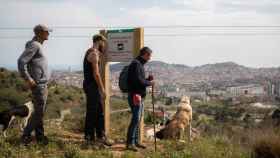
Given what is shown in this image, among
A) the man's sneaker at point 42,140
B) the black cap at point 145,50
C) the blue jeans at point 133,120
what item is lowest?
the man's sneaker at point 42,140

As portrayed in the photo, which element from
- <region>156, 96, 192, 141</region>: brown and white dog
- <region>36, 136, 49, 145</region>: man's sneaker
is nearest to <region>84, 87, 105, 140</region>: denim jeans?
<region>36, 136, 49, 145</region>: man's sneaker

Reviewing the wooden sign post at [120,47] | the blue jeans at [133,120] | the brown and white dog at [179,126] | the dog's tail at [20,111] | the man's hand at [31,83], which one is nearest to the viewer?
the man's hand at [31,83]

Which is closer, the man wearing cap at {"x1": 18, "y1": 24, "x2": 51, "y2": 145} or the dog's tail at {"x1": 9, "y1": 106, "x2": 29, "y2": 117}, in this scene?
the man wearing cap at {"x1": 18, "y1": 24, "x2": 51, "y2": 145}

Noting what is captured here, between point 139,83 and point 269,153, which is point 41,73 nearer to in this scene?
point 139,83

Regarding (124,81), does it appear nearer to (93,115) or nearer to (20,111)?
(93,115)

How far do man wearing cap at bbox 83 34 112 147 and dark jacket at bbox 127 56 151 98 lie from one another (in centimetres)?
48

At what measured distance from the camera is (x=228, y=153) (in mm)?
8391

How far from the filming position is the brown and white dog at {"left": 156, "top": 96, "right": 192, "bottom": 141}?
9.96 meters

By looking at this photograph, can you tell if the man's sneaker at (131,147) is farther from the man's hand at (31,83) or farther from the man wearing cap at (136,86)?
the man's hand at (31,83)

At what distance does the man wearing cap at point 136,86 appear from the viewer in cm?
793

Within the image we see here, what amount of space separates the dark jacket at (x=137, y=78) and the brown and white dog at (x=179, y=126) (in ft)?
7.01

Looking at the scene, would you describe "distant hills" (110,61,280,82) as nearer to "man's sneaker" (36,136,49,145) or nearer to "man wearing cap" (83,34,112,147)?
"man wearing cap" (83,34,112,147)

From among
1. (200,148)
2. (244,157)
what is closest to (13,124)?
(200,148)

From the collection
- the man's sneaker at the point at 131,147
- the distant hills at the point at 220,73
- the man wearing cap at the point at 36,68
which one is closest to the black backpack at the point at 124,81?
the man's sneaker at the point at 131,147
